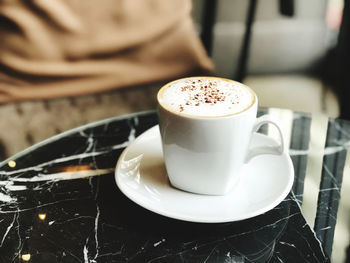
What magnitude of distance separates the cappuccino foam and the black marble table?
128 mm

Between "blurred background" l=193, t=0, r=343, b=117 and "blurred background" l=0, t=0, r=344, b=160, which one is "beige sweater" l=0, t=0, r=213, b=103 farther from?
"blurred background" l=193, t=0, r=343, b=117

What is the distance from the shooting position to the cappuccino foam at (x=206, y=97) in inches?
17.8

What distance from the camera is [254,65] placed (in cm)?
143

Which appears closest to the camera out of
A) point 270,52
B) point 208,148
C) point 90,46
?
point 208,148

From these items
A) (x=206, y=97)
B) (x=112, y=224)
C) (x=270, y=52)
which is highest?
(x=206, y=97)

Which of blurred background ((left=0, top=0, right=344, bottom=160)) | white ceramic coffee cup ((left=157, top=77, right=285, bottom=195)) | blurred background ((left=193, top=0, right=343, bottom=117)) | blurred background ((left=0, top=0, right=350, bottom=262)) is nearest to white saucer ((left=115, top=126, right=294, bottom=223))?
white ceramic coffee cup ((left=157, top=77, right=285, bottom=195))

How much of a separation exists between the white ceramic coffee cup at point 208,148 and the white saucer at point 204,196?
2 centimetres

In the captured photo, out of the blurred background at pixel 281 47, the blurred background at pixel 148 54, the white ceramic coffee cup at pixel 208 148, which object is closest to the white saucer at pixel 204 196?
the white ceramic coffee cup at pixel 208 148

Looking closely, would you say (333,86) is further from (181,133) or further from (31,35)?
(181,133)

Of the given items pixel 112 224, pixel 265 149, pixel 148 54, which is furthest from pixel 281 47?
pixel 112 224

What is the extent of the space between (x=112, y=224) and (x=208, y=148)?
0.45 feet

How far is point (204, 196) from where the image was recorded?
49 cm

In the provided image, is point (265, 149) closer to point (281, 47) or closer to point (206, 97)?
point (206, 97)

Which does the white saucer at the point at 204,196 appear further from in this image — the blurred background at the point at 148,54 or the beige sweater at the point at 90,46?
the beige sweater at the point at 90,46
